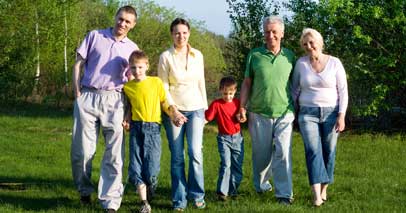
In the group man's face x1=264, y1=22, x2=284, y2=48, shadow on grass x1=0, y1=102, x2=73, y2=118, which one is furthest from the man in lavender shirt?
shadow on grass x1=0, y1=102, x2=73, y2=118

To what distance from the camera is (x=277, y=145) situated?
283 inches

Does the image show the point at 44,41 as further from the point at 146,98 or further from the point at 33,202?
the point at 146,98

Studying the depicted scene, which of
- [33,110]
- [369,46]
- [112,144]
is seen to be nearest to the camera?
[112,144]

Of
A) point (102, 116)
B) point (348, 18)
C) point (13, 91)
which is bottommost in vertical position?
point (13, 91)

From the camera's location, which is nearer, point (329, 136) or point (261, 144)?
point (329, 136)

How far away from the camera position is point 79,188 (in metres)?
7.35

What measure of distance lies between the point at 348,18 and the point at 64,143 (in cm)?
772

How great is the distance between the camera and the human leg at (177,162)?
695cm

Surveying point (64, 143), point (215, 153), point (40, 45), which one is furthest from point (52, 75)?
point (215, 153)

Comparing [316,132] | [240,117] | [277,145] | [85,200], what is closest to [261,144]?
[277,145]

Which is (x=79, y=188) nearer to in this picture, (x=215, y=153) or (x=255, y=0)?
(x=215, y=153)

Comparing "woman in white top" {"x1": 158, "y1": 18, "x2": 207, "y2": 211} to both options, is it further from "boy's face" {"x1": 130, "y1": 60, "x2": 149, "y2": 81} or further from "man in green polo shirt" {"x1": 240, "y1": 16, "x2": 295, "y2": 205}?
"man in green polo shirt" {"x1": 240, "y1": 16, "x2": 295, "y2": 205}

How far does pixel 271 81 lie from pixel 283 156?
0.89 m

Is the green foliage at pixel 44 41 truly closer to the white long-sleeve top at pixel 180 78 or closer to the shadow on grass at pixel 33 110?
the shadow on grass at pixel 33 110
